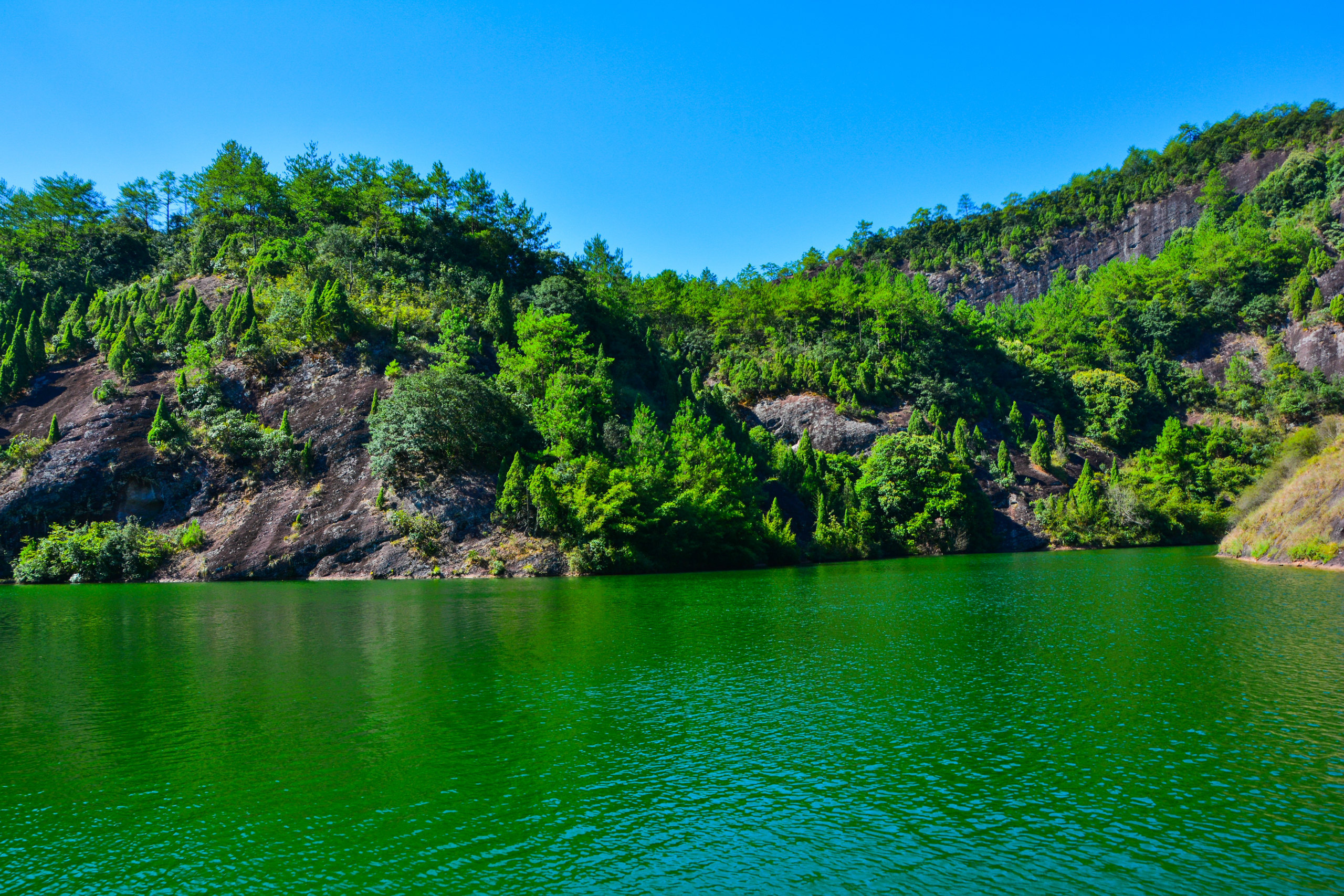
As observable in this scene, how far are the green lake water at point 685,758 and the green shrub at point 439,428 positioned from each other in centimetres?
3439

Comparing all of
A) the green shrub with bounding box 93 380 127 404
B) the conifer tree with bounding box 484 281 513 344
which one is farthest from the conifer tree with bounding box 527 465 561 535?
the green shrub with bounding box 93 380 127 404

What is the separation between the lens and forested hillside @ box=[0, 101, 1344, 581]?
62.2m

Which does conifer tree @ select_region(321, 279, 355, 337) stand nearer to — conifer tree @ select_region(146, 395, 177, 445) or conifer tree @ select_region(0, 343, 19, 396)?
conifer tree @ select_region(146, 395, 177, 445)

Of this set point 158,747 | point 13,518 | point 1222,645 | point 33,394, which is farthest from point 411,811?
point 33,394

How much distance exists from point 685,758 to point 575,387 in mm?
54866

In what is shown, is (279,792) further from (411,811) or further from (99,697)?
(99,697)

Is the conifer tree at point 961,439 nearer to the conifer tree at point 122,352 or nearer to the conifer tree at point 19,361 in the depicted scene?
the conifer tree at point 122,352

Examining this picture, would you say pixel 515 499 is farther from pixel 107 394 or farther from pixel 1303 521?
pixel 1303 521

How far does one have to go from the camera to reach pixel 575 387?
6744 cm

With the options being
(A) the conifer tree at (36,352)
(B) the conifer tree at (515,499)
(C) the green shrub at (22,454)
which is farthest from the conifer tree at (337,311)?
(A) the conifer tree at (36,352)

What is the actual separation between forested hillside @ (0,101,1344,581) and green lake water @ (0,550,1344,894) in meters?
34.1

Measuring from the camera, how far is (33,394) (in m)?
72.7

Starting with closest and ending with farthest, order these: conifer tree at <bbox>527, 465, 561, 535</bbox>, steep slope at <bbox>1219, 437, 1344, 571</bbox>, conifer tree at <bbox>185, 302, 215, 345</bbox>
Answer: steep slope at <bbox>1219, 437, 1344, 571</bbox>
conifer tree at <bbox>527, 465, 561, 535</bbox>
conifer tree at <bbox>185, 302, 215, 345</bbox>

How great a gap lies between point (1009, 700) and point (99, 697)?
22.7 meters
